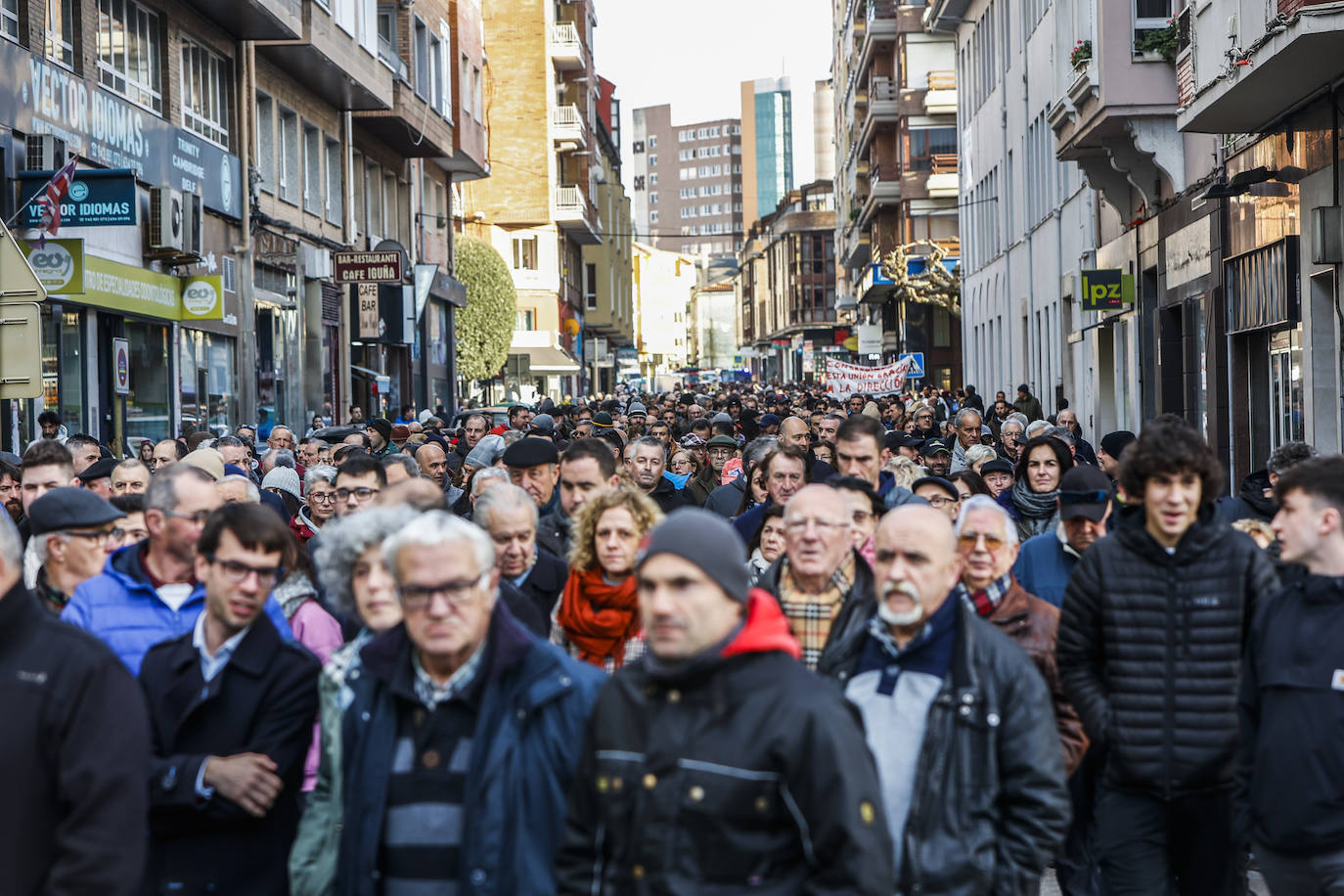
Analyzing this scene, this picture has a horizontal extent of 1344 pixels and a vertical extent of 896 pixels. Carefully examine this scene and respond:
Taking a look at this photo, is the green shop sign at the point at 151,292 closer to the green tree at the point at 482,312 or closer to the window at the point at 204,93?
the window at the point at 204,93

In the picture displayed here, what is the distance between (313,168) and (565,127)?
4200 centimetres

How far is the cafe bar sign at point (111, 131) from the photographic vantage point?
19406mm

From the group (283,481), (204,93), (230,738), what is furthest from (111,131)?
(230,738)

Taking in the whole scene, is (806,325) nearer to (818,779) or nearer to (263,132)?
(263,132)

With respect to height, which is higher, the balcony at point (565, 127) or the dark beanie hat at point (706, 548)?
the balcony at point (565, 127)

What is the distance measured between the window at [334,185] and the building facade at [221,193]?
0.06m

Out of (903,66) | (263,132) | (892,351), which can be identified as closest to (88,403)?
(263,132)

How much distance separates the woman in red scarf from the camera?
6.64 meters

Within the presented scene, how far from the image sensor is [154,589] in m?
5.83

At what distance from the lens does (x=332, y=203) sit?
→ 120ft

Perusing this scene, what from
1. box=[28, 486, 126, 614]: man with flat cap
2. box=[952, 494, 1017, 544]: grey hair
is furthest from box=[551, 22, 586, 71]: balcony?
box=[952, 494, 1017, 544]: grey hair

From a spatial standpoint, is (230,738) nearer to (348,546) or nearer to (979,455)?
(348,546)

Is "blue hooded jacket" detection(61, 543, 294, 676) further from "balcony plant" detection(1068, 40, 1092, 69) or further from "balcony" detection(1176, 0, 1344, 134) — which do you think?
"balcony plant" detection(1068, 40, 1092, 69)

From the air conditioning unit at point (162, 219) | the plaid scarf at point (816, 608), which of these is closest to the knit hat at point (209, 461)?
the plaid scarf at point (816, 608)
